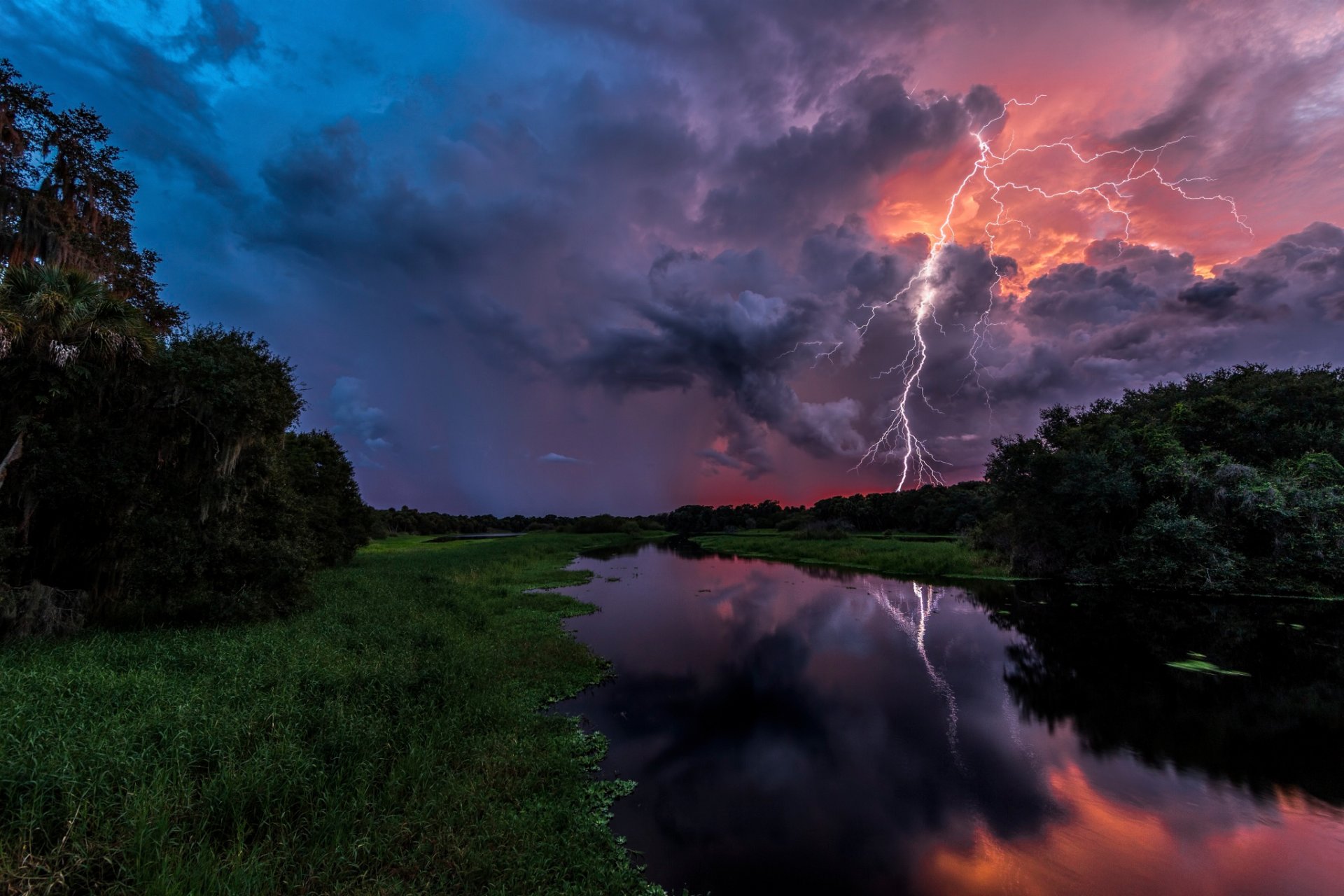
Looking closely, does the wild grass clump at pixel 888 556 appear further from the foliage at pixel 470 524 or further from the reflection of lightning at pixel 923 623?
the foliage at pixel 470 524

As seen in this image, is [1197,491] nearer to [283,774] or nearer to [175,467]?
[283,774]

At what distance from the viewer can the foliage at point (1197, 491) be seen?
29062mm

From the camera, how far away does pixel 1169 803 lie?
959cm

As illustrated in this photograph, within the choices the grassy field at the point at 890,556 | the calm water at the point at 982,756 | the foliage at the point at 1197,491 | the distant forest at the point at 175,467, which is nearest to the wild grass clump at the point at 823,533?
the grassy field at the point at 890,556

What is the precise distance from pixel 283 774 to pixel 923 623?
26.8 metres

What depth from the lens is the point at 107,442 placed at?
13695 millimetres

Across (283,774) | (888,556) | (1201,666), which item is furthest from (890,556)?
(283,774)

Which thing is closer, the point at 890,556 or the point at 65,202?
the point at 65,202

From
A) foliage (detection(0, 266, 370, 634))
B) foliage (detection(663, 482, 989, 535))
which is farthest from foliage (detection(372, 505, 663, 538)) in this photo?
foliage (detection(0, 266, 370, 634))

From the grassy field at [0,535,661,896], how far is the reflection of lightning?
9548mm

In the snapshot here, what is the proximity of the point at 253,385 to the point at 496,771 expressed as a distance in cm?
1512

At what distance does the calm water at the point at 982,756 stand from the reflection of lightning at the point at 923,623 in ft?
0.50

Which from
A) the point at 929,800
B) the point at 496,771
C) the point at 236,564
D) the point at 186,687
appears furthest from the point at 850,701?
the point at 236,564

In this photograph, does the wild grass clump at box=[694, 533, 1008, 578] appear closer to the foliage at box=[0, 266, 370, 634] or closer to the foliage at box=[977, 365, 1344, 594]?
the foliage at box=[977, 365, 1344, 594]
